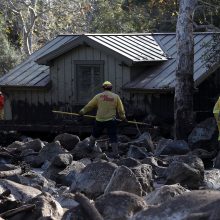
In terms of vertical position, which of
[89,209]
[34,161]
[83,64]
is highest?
[83,64]

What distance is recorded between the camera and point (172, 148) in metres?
19.2

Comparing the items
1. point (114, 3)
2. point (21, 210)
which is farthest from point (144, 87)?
point (114, 3)

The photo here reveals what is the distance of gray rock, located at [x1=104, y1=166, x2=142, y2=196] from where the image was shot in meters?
12.3

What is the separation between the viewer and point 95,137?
1967cm

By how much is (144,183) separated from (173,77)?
401 inches

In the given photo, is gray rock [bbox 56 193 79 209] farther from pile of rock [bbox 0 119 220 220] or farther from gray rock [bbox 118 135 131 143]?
gray rock [bbox 118 135 131 143]

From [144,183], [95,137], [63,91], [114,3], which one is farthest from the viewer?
[114,3]

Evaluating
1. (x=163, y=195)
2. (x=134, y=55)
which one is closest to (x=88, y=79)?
(x=134, y=55)

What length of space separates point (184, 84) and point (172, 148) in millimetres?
2971

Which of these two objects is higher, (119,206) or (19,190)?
(119,206)

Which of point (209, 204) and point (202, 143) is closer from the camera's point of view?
point (209, 204)

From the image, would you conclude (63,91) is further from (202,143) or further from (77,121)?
(202,143)

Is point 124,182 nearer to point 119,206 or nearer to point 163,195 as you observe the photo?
point 163,195

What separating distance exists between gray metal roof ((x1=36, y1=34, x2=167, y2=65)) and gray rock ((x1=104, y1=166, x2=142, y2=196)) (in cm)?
1095
